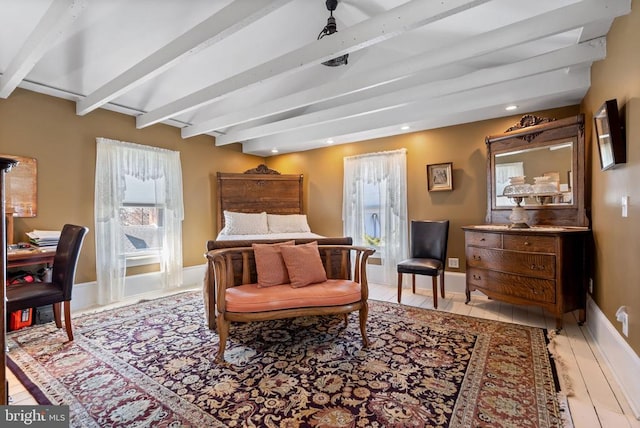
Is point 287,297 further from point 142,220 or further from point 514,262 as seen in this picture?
point 142,220

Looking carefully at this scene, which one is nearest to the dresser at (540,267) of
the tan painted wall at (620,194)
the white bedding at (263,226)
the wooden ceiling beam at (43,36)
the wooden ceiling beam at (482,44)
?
the tan painted wall at (620,194)

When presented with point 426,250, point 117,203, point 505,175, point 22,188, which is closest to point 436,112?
point 505,175

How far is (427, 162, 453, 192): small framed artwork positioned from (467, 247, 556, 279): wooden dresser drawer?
1.06 m

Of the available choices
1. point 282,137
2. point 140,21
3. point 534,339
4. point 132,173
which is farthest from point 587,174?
point 132,173

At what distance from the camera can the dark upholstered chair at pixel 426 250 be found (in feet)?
11.1

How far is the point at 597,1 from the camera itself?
6.00 feet

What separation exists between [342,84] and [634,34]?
2.05 meters

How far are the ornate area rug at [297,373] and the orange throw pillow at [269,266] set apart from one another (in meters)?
0.50

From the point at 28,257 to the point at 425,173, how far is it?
459 cm

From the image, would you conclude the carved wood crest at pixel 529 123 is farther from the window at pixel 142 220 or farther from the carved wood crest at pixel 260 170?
the window at pixel 142 220

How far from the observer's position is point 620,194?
1.98 m

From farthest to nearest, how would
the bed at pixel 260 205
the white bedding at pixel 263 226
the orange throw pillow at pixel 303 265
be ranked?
the bed at pixel 260 205
the white bedding at pixel 263 226
the orange throw pillow at pixel 303 265

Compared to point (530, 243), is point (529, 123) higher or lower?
higher

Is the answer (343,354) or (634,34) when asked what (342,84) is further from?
(343,354)
